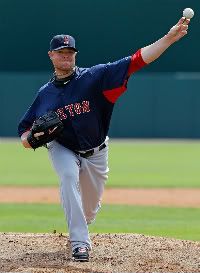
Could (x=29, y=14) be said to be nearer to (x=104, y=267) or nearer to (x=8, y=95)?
(x=8, y=95)

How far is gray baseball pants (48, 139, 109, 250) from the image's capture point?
18.6 ft

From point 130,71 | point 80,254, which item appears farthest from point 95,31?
Answer: point 80,254

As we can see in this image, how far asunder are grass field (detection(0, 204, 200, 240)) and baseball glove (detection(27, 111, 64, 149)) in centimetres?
224

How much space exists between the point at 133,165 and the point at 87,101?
11076 mm

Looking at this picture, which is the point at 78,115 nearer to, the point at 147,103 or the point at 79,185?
the point at 79,185

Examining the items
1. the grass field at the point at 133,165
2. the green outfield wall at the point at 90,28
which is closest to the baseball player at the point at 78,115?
the grass field at the point at 133,165

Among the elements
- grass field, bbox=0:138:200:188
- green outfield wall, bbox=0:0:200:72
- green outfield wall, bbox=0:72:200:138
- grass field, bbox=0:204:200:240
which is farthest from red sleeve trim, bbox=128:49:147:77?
green outfield wall, bbox=0:0:200:72

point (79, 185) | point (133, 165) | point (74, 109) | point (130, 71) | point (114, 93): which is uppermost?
point (130, 71)

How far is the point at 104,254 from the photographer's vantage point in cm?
605

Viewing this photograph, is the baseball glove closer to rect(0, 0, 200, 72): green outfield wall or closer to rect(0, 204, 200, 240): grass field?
rect(0, 204, 200, 240): grass field

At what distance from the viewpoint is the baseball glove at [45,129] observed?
5703mm

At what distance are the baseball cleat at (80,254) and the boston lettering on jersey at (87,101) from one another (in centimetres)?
71

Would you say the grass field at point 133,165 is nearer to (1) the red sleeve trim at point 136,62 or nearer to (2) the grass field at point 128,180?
(2) the grass field at point 128,180

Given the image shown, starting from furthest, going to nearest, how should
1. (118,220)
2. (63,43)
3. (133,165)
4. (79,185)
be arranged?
(133,165) → (118,220) → (79,185) → (63,43)
